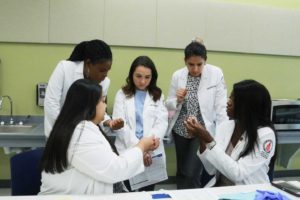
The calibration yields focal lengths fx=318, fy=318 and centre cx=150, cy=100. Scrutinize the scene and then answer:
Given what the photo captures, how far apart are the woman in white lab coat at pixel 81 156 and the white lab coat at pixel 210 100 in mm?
1103

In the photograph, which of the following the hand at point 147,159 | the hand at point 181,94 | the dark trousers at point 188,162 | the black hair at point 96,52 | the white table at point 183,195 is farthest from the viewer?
the dark trousers at point 188,162

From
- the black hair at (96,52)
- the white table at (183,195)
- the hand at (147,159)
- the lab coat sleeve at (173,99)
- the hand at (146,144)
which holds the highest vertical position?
the black hair at (96,52)

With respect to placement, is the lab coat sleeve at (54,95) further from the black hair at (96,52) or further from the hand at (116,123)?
the hand at (116,123)

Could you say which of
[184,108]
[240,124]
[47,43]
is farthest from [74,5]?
[240,124]

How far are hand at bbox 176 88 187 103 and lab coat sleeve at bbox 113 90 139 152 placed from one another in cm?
42

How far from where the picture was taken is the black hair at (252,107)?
5.65ft

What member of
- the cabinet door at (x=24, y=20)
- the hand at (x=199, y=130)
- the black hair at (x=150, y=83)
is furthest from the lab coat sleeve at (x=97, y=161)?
the cabinet door at (x=24, y=20)

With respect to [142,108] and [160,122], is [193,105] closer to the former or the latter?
[160,122]

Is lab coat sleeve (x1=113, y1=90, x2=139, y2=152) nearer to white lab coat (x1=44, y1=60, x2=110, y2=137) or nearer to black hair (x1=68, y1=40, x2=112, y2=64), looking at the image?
white lab coat (x1=44, y1=60, x2=110, y2=137)

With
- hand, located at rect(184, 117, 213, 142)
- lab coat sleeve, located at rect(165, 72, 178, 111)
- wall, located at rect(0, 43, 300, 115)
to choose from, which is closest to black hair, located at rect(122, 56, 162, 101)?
lab coat sleeve, located at rect(165, 72, 178, 111)

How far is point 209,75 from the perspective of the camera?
2.53 meters

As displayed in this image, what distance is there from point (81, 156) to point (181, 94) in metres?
1.22

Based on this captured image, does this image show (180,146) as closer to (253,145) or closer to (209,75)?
(209,75)

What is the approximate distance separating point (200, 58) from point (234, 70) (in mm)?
1468
